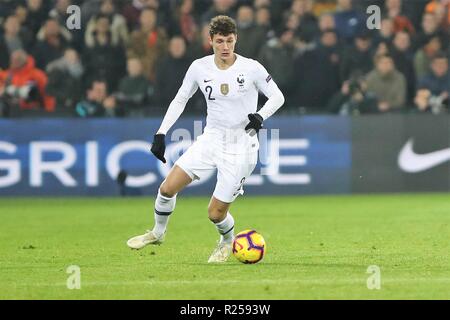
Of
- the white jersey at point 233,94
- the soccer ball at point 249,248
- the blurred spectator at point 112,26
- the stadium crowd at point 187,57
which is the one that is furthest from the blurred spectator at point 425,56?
the soccer ball at point 249,248


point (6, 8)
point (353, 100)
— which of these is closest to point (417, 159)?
point (353, 100)

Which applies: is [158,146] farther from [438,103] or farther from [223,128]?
[438,103]

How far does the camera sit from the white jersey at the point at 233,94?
35.2 ft

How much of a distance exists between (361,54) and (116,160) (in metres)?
4.23

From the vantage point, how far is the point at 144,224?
586 inches

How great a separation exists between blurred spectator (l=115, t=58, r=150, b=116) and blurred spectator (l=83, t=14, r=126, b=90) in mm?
205

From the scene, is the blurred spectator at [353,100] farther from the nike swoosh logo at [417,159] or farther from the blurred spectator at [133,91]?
the blurred spectator at [133,91]

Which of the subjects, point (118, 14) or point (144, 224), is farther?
point (118, 14)

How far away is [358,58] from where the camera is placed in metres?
19.1

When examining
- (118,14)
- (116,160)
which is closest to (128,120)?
(116,160)

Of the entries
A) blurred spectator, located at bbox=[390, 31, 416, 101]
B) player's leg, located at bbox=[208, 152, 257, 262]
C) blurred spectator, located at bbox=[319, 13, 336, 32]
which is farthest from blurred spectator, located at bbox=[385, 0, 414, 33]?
player's leg, located at bbox=[208, 152, 257, 262]

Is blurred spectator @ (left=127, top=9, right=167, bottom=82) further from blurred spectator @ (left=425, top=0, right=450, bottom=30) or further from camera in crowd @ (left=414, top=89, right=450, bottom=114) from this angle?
blurred spectator @ (left=425, top=0, right=450, bottom=30)

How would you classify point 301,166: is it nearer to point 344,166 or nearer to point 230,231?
point 344,166
